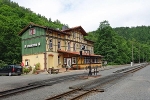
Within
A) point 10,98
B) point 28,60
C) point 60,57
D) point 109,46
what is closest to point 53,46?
point 60,57

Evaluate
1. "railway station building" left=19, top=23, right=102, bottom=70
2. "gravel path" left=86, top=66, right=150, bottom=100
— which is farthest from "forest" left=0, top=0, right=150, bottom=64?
"gravel path" left=86, top=66, right=150, bottom=100

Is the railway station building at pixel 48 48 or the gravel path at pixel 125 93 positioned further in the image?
the railway station building at pixel 48 48

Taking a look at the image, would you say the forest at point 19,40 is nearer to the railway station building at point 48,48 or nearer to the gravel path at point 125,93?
the railway station building at point 48,48

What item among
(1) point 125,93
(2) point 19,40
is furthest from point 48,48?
(1) point 125,93

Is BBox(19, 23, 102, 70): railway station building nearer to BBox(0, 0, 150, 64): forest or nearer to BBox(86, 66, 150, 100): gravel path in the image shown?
BBox(0, 0, 150, 64): forest

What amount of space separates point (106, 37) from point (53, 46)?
103ft

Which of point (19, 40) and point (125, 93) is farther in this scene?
point (19, 40)

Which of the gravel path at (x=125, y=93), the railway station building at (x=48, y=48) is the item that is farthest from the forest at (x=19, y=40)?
the gravel path at (x=125, y=93)

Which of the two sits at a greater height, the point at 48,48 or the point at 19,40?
the point at 19,40

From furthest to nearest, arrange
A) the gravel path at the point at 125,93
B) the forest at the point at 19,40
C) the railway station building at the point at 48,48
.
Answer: the forest at the point at 19,40, the railway station building at the point at 48,48, the gravel path at the point at 125,93

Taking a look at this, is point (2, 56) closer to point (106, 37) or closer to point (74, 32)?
point (74, 32)

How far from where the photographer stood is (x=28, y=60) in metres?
37.1

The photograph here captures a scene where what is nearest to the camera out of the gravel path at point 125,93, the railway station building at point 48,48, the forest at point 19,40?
the gravel path at point 125,93

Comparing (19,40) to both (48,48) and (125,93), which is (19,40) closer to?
(48,48)
